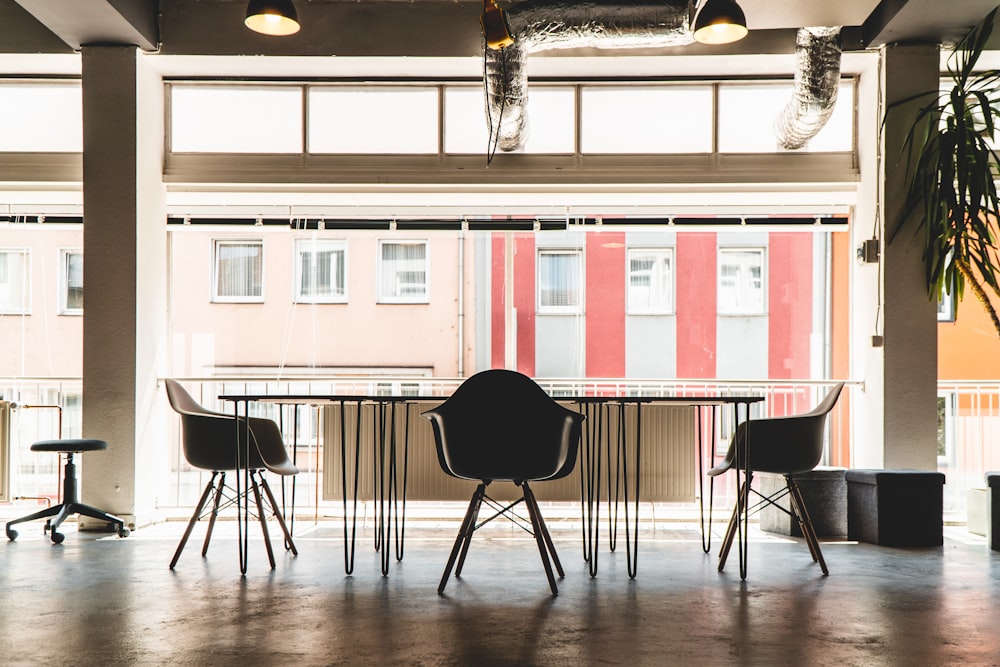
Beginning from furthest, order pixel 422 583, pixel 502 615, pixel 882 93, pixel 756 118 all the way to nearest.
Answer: pixel 756 118 < pixel 882 93 < pixel 422 583 < pixel 502 615

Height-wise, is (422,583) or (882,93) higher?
(882,93)

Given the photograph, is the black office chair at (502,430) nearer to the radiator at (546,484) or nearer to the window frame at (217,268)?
the radiator at (546,484)

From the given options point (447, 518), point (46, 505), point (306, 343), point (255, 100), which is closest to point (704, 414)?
point (447, 518)

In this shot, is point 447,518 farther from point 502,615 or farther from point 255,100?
point 255,100

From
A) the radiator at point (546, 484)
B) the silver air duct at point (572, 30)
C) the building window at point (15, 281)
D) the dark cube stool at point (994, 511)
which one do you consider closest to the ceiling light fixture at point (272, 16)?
the silver air duct at point (572, 30)

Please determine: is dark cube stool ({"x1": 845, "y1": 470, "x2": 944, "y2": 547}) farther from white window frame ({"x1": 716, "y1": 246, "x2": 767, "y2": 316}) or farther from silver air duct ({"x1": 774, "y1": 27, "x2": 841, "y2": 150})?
silver air duct ({"x1": 774, "y1": 27, "x2": 841, "y2": 150})

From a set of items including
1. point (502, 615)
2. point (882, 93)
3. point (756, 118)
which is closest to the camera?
point (502, 615)

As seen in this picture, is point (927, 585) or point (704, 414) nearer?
point (927, 585)

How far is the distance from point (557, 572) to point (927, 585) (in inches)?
64.7

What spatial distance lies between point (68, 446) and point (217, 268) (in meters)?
1.80

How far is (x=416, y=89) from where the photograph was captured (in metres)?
5.83

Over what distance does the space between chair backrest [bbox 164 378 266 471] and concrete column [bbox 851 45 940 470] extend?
3.89 meters

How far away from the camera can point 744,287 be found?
602 cm

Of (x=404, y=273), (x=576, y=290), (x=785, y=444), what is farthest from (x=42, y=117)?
(x=785, y=444)
